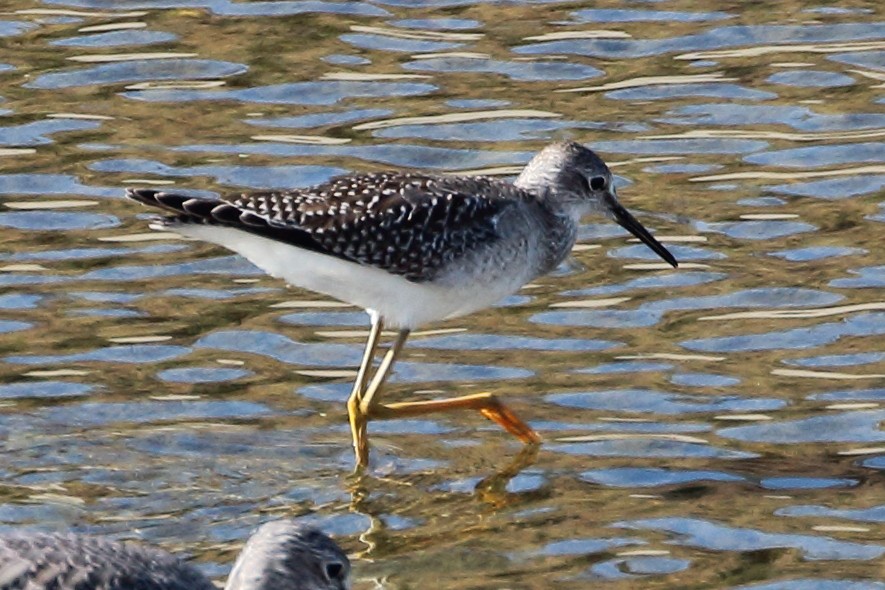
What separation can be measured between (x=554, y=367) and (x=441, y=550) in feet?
6.64

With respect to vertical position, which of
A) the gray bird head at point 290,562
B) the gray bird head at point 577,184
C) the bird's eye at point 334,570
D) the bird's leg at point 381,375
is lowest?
the bird's leg at point 381,375

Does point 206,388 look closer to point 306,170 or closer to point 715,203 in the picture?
point 306,170

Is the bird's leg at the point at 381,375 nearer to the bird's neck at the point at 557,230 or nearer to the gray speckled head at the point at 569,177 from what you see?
the bird's neck at the point at 557,230

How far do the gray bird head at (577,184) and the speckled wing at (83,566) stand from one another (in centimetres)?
420

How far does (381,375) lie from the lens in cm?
1109

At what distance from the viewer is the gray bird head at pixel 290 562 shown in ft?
26.1

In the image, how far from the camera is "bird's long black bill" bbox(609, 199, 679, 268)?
473 inches

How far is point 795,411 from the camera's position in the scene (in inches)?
434

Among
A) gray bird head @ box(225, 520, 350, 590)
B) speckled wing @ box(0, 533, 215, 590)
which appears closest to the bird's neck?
gray bird head @ box(225, 520, 350, 590)

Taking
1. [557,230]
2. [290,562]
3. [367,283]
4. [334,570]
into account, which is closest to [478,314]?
[557,230]

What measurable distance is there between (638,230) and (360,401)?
1921 millimetres

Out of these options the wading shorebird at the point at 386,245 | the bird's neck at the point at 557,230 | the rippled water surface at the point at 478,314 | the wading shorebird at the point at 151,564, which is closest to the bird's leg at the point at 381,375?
the wading shorebird at the point at 386,245

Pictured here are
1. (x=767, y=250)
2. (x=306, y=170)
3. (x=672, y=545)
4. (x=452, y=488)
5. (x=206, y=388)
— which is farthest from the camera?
(x=306, y=170)

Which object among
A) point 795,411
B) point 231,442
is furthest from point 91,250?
point 795,411
